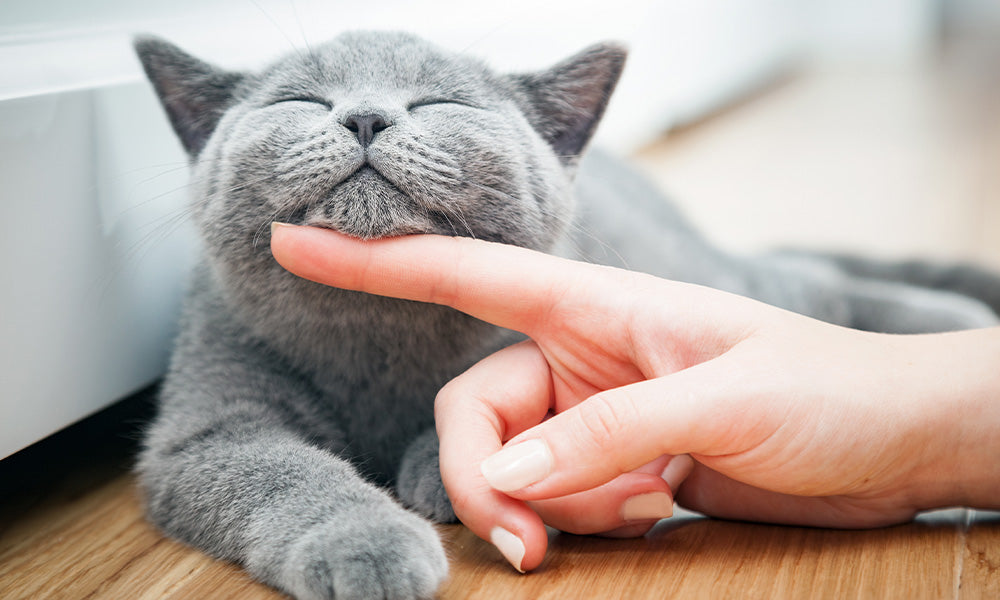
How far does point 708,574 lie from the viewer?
75cm

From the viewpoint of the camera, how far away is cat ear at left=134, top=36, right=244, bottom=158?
3.15 feet

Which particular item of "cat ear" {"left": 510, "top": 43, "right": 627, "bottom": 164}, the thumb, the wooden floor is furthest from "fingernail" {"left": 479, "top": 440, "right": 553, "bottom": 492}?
"cat ear" {"left": 510, "top": 43, "right": 627, "bottom": 164}

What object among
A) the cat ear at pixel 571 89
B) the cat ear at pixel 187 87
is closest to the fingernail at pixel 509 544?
the cat ear at pixel 571 89

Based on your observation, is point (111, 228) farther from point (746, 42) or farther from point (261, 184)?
point (746, 42)

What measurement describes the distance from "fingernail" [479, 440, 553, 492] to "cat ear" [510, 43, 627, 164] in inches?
18.9

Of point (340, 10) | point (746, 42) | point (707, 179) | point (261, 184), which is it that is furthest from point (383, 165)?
point (746, 42)

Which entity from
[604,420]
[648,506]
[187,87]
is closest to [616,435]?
[604,420]

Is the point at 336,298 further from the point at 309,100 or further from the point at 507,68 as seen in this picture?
the point at 507,68

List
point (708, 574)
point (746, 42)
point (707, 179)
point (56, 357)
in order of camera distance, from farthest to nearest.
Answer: point (746, 42), point (707, 179), point (56, 357), point (708, 574)

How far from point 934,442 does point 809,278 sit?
828mm

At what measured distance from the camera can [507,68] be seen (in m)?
1.27

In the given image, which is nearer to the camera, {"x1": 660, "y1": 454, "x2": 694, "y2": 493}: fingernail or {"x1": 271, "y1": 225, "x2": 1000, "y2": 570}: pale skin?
{"x1": 271, "y1": 225, "x2": 1000, "y2": 570}: pale skin

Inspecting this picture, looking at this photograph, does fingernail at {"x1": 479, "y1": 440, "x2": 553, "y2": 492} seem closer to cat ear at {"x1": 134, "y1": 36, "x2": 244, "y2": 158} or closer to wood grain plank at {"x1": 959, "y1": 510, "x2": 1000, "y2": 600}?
wood grain plank at {"x1": 959, "y1": 510, "x2": 1000, "y2": 600}

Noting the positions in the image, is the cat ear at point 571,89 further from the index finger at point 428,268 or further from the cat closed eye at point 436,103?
the index finger at point 428,268
